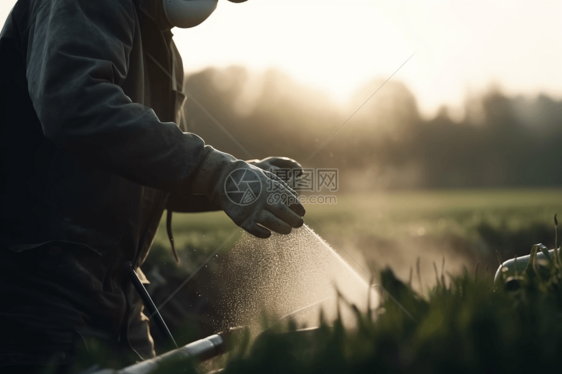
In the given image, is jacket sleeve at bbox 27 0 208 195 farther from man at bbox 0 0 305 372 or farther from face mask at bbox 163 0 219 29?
face mask at bbox 163 0 219 29

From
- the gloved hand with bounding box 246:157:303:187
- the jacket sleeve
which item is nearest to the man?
the jacket sleeve

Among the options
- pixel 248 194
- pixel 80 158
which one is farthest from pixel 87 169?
pixel 248 194

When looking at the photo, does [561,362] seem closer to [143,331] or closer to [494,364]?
[494,364]

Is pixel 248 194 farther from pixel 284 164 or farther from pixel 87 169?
pixel 284 164

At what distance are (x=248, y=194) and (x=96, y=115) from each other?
38 cm

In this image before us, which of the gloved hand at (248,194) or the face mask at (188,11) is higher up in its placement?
the face mask at (188,11)

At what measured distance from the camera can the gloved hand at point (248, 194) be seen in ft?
3.70

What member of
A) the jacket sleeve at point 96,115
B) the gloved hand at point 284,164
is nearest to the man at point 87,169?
the jacket sleeve at point 96,115

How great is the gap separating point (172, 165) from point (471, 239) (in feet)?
9.62

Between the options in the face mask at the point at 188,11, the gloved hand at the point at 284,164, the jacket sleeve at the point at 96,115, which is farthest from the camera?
the gloved hand at the point at 284,164

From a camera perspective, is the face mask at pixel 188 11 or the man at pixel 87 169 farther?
the face mask at pixel 188 11

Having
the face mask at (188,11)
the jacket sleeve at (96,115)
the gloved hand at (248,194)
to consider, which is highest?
the face mask at (188,11)

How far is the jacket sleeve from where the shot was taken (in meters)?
1.07

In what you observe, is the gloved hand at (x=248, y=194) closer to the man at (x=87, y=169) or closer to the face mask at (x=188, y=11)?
the man at (x=87, y=169)
